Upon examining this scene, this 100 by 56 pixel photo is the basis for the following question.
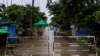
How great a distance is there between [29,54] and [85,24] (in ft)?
32.6

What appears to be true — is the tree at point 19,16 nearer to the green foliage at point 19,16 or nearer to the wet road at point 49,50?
the green foliage at point 19,16

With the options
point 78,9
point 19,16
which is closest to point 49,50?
point 78,9

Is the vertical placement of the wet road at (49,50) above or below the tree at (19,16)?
below

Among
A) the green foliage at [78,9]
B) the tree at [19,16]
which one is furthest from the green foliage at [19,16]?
the green foliage at [78,9]

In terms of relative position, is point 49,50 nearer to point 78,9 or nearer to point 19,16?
point 78,9

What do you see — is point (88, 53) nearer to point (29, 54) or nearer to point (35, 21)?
point (29, 54)

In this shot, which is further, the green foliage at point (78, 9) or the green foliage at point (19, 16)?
the green foliage at point (19, 16)

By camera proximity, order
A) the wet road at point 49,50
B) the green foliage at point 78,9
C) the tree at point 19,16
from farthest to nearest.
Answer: the tree at point 19,16, the green foliage at point 78,9, the wet road at point 49,50

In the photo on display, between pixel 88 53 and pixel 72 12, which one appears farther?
pixel 72 12

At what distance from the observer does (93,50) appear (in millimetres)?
21750

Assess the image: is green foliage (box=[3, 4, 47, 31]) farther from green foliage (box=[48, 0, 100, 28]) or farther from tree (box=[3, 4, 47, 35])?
green foliage (box=[48, 0, 100, 28])

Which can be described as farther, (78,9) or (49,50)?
(78,9)

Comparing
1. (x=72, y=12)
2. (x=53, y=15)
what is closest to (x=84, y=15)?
(x=72, y=12)

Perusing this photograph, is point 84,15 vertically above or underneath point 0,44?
above
